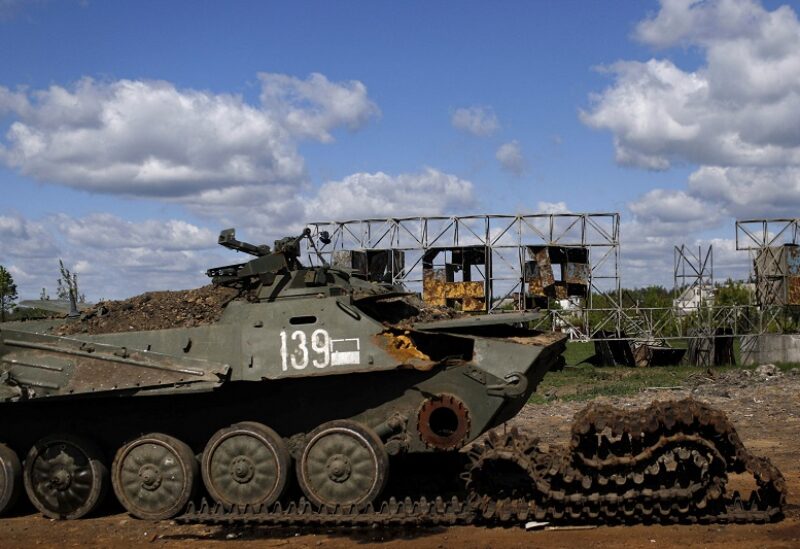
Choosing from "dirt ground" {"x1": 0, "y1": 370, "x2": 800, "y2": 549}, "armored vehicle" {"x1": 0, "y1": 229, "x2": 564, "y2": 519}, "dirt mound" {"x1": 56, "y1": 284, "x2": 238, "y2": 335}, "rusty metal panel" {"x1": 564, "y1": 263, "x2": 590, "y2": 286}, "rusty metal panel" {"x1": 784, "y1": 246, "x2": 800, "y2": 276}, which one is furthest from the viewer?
"rusty metal panel" {"x1": 564, "y1": 263, "x2": 590, "y2": 286}

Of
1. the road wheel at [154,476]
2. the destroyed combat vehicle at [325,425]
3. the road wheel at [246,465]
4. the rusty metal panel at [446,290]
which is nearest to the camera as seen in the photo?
the destroyed combat vehicle at [325,425]

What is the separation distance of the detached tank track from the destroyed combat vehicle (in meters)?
0.02

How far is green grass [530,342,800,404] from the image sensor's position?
25172 mm

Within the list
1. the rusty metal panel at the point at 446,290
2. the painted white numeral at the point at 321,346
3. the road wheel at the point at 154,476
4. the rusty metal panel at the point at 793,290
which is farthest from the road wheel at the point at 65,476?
the rusty metal panel at the point at 793,290

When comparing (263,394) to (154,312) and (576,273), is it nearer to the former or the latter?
(154,312)

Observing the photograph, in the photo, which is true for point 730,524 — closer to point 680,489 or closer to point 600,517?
point 680,489

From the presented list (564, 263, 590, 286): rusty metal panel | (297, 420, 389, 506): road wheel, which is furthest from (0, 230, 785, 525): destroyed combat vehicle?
(564, 263, 590, 286): rusty metal panel

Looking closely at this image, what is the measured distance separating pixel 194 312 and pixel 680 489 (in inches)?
271

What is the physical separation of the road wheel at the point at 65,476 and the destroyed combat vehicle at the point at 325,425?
0.06ft

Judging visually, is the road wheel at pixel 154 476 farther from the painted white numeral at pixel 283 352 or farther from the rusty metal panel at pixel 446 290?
the rusty metal panel at pixel 446 290

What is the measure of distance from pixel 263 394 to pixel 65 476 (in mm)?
2836

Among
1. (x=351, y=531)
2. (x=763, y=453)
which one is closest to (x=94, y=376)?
(x=351, y=531)

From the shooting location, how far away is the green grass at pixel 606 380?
25.2 metres

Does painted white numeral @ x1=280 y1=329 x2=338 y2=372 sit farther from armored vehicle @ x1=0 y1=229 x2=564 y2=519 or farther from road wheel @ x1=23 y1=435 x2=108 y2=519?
road wheel @ x1=23 y1=435 x2=108 y2=519
